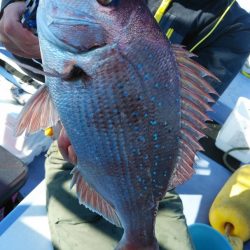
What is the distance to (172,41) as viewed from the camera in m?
1.81

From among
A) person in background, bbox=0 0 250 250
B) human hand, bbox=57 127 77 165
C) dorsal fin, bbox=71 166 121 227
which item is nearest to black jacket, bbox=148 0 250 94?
person in background, bbox=0 0 250 250

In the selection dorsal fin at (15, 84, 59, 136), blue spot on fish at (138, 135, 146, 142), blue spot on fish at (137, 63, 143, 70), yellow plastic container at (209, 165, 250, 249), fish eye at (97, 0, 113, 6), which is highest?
fish eye at (97, 0, 113, 6)

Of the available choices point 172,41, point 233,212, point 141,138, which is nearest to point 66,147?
point 141,138

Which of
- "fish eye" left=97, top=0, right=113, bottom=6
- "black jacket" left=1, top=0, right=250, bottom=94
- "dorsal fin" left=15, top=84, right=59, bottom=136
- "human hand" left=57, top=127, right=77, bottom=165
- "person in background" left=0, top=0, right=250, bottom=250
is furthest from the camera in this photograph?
"black jacket" left=1, top=0, right=250, bottom=94

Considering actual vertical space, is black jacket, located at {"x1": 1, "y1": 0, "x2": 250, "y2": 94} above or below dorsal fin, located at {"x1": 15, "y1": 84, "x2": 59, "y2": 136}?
above

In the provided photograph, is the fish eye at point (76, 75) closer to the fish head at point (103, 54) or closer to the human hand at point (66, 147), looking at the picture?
the fish head at point (103, 54)

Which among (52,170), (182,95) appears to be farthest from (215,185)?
(182,95)

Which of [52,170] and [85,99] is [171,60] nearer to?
[85,99]

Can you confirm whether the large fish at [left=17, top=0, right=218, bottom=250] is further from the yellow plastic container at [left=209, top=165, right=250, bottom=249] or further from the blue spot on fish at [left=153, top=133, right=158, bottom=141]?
the yellow plastic container at [left=209, top=165, right=250, bottom=249]

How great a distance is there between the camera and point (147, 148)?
3.01 feet

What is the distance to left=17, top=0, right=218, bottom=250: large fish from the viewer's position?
833 mm

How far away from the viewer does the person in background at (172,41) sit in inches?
51.3

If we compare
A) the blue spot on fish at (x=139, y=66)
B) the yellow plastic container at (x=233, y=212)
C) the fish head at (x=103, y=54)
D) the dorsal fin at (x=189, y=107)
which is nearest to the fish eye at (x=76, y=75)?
the fish head at (x=103, y=54)

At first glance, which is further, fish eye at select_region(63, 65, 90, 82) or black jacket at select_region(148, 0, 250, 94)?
black jacket at select_region(148, 0, 250, 94)
